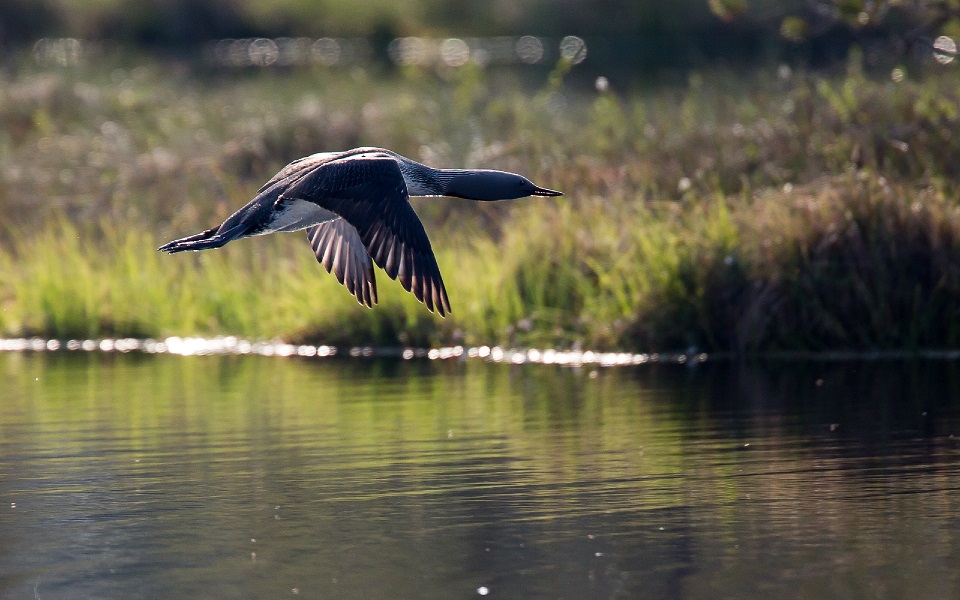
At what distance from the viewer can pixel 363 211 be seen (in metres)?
9.27

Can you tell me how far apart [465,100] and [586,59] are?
17905mm

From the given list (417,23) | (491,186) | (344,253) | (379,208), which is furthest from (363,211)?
(417,23)

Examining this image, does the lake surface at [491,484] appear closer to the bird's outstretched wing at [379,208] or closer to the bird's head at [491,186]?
the bird's outstretched wing at [379,208]

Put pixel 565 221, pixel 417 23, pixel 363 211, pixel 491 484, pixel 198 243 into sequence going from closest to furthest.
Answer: pixel 491 484
pixel 363 211
pixel 198 243
pixel 565 221
pixel 417 23

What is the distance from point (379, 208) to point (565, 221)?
20.5 feet

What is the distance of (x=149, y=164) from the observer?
805 inches

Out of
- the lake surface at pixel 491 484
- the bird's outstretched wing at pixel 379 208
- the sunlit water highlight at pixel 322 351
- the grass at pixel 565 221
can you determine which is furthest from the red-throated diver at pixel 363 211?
the grass at pixel 565 221

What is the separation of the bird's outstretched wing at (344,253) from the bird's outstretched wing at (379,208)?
108 cm

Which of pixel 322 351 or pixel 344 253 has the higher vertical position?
pixel 344 253

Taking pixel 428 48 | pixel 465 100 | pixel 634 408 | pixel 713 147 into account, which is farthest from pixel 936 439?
pixel 428 48

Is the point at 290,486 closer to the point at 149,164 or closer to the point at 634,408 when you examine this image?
the point at 634,408

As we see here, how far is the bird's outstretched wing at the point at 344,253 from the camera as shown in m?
10.7

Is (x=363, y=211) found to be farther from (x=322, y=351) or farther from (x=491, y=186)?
(x=322, y=351)

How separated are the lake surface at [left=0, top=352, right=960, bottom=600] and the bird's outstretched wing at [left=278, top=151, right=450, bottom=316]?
43.6 inches
